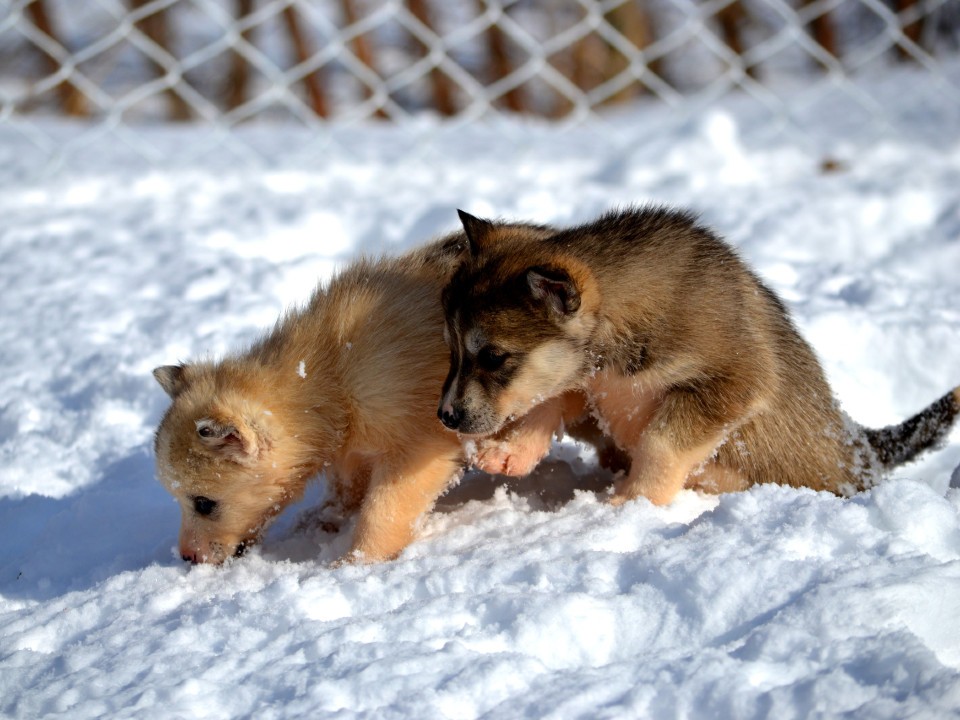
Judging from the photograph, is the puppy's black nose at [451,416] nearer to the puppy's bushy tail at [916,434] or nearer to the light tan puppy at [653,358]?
the light tan puppy at [653,358]

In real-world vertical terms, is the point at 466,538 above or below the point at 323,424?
below

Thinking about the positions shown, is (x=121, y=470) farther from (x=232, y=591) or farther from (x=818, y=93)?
(x=818, y=93)

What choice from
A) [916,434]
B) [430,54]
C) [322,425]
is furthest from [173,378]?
[430,54]

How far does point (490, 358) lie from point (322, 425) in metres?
0.52

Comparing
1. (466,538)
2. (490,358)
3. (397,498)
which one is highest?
(490,358)

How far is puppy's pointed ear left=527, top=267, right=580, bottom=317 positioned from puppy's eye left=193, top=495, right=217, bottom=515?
108 centimetres

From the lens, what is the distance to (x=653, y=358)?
2883 millimetres

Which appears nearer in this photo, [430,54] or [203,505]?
[203,505]

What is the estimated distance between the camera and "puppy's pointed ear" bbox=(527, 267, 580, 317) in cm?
272

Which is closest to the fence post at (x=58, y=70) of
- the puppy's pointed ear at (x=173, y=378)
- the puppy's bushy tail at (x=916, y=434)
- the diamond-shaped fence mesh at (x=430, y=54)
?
the diamond-shaped fence mesh at (x=430, y=54)

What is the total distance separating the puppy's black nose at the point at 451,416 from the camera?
276 cm

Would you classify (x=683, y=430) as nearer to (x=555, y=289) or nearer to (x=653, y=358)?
(x=653, y=358)

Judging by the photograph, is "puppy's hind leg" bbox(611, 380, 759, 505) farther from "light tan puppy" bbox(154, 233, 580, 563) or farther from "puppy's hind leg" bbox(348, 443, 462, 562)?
"puppy's hind leg" bbox(348, 443, 462, 562)

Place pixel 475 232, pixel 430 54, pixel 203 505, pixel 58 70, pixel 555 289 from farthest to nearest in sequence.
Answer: pixel 58 70, pixel 430 54, pixel 475 232, pixel 203 505, pixel 555 289
